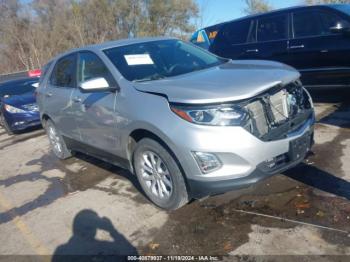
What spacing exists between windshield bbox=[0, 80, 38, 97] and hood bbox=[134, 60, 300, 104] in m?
7.26

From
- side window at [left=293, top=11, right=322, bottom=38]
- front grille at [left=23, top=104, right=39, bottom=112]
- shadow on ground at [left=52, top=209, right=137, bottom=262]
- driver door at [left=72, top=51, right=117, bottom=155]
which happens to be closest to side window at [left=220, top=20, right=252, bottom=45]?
side window at [left=293, top=11, right=322, bottom=38]

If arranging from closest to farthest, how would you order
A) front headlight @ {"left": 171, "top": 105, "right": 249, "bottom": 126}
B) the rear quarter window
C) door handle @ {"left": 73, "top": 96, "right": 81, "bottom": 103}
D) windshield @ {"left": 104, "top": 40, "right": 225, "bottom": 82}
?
front headlight @ {"left": 171, "top": 105, "right": 249, "bottom": 126} → windshield @ {"left": 104, "top": 40, "right": 225, "bottom": 82} → door handle @ {"left": 73, "top": 96, "right": 81, "bottom": 103} → the rear quarter window

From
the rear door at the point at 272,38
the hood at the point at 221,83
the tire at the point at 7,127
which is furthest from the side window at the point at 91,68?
the tire at the point at 7,127

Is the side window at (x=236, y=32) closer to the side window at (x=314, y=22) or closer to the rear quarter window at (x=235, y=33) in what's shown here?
the rear quarter window at (x=235, y=33)

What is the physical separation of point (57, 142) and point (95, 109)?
2253 mm

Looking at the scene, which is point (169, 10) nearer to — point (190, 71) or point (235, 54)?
point (235, 54)

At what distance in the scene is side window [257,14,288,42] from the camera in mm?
6883

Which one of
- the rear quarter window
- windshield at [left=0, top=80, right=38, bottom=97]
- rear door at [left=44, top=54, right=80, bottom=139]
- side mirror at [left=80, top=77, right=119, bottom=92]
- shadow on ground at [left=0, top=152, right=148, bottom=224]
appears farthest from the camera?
windshield at [left=0, top=80, right=38, bottom=97]

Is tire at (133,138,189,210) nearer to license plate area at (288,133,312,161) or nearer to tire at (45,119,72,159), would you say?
license plate area at (288,133,312,161)

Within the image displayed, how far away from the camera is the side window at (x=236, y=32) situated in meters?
7.52

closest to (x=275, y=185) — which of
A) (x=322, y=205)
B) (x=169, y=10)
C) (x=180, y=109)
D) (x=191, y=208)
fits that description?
(x=322, y=205)

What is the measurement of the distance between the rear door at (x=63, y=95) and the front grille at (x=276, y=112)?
2.74 meters

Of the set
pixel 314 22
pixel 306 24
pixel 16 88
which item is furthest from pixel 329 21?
pixel 16 88

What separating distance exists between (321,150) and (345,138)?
55 centimetres
